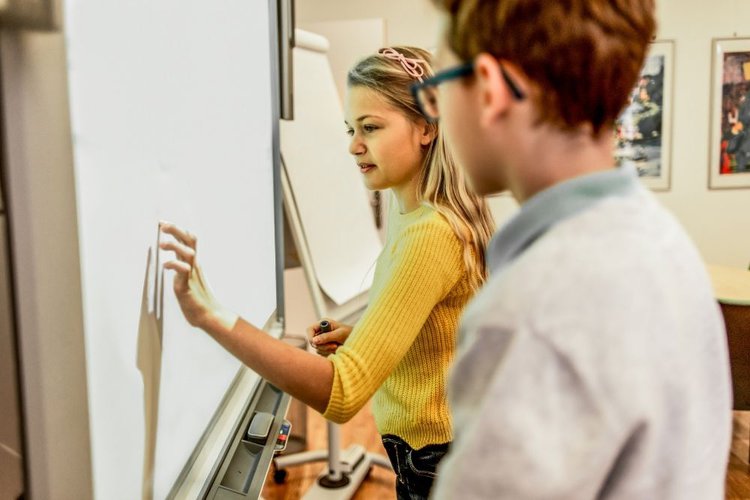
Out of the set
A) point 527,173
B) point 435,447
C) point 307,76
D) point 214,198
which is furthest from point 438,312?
point 307,76

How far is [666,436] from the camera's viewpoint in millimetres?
414

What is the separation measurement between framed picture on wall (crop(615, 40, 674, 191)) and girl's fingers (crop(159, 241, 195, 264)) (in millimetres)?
3542

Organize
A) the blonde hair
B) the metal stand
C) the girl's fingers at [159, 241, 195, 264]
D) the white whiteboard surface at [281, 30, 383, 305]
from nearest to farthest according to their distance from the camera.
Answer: the girl's fingers at [159, 241, 195, 264], the blonde hair, the white whiteboard surface at [281, 30, 383, 305], the metal stand

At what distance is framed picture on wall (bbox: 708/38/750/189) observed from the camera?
375 centimetres

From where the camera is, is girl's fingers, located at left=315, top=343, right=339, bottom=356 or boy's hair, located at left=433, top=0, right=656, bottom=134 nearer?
boy's hair, located at left=433, top=0, right=656, bottom=134

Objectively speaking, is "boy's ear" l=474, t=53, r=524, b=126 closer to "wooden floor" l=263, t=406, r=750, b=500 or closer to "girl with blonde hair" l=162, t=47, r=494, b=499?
"girl with blonde hair" l=162, t=47, r=494, b=499

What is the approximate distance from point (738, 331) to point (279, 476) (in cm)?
177

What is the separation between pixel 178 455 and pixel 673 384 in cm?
57

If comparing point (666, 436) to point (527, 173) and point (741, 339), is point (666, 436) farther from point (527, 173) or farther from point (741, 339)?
point (741, 339)

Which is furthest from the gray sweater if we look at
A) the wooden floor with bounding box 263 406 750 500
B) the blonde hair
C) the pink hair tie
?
the wooden floor with bounding box 263 406 750 500

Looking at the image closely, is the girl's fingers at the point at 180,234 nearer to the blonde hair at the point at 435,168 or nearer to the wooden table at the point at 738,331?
the blonde hair at the point at 435,168

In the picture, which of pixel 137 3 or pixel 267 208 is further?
pixel 267 208

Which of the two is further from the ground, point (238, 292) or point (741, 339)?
point (238, 292)

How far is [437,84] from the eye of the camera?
503mm
